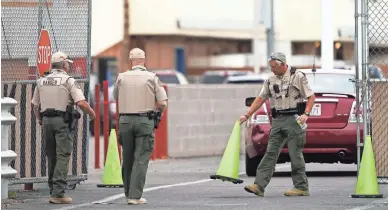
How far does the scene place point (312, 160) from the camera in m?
18.7

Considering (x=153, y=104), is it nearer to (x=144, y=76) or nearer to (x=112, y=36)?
(x=144, y=76)

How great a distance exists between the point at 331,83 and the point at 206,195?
4.22 meters

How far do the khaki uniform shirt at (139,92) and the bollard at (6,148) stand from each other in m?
1.20

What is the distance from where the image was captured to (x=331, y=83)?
18953mm

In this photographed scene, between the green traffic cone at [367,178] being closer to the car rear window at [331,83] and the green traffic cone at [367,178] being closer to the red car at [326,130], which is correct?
the red car at [326,130]

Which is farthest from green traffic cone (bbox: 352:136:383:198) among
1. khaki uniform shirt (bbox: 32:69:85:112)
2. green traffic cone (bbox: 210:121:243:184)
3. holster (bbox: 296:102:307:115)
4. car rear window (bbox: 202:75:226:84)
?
car rear window (bbox: 202:75:226:84)

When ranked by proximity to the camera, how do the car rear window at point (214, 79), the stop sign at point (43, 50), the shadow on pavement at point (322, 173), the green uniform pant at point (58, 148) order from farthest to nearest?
the car rear window at point (214, 79) → the shadow on pavement at point (322, 173) → the stop sign at point (43, 50) → the green uniform pant at point (58, 148)

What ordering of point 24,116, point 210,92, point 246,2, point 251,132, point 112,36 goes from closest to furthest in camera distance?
point 24,116 < point 251,132 < point 210,92 < point 112,36 < point 246,2

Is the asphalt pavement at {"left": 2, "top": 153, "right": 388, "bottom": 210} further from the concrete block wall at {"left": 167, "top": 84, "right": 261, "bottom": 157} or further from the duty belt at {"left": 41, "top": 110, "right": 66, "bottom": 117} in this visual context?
the concrete block wall at {"left": 167, "top": 84, "right": 261, "bottom": 157}

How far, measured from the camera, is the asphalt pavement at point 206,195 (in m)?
13.8

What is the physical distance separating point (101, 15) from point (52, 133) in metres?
33.6

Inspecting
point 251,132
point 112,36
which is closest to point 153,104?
point 251,132

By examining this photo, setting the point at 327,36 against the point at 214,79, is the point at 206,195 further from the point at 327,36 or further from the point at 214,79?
the point at 214,79

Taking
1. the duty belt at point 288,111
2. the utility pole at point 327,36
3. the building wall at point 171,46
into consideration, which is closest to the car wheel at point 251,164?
the duty belt at point 288,111
